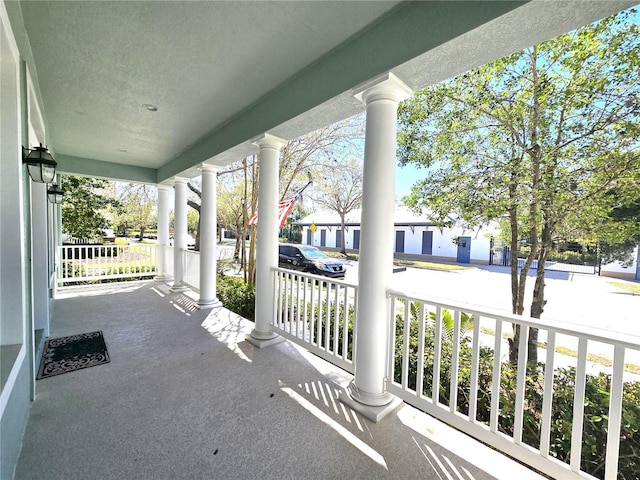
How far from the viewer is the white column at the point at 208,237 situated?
15.4ft

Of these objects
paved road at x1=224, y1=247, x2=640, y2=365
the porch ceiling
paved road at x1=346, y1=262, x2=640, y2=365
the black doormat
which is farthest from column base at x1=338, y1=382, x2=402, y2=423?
the black doormat

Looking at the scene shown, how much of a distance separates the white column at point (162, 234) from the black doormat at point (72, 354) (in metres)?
3.53

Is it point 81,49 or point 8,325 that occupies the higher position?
point 81,49

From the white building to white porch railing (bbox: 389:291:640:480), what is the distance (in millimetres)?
10085

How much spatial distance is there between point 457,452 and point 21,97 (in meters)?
3.77

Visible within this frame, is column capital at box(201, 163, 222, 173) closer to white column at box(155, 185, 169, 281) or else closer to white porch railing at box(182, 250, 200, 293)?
white porch railing at box(182, 250, 200, 293)

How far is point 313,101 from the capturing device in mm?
2453

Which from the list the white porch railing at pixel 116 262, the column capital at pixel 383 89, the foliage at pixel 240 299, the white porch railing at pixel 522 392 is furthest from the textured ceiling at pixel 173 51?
the white porch railing at pixel 116 262

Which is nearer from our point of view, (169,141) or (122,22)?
(122,22)

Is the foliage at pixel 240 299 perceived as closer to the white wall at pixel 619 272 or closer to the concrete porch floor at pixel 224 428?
the concrete porch floor at pixel 224 428

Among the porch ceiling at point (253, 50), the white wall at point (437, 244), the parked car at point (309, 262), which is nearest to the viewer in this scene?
the porch ceiling at point (253, 50)

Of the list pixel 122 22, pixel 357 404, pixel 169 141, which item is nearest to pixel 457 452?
pixel 357 404

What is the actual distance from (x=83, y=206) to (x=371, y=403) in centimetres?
956

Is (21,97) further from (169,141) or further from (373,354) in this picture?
(373,354)
